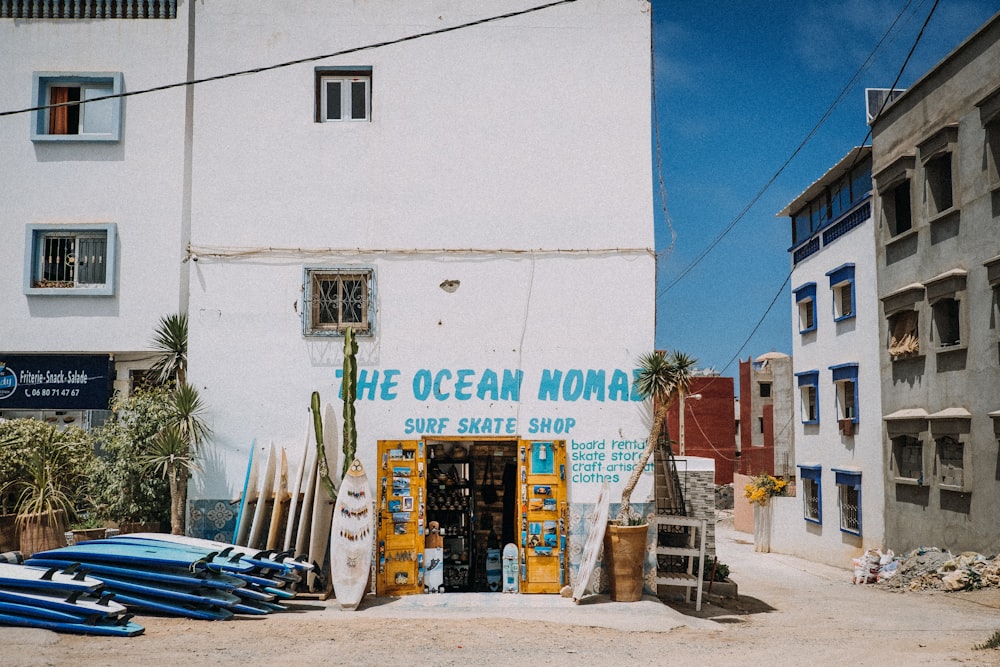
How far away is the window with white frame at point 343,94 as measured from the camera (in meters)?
13.6

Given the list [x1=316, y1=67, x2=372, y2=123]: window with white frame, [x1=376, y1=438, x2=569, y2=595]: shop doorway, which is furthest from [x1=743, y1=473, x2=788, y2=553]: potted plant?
[x1=316, y1=67, x2=372, y2=123]: window with white frame

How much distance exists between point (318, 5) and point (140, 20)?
504cm

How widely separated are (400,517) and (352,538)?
1.06 metres

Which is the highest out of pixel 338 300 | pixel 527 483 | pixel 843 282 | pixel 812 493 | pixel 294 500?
pixel 843 282

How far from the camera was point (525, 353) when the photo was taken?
1297 centimetres

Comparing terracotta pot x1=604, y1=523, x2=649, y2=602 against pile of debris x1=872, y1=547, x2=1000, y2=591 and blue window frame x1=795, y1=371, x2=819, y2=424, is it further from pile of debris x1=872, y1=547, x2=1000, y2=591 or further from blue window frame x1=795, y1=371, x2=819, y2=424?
blue window frame x1=795, y1=371, x2=819, y2=424

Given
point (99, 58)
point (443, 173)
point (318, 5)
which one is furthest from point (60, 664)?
point (99, 58)

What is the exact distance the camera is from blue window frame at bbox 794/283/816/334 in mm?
26952

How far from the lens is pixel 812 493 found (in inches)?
1044

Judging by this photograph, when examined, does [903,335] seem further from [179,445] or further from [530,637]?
[179,445]

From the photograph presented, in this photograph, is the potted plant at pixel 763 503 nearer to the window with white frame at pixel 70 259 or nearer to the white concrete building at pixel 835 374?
the white concrete building at pixel 835 374

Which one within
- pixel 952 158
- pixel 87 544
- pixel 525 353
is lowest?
pixel 87 544

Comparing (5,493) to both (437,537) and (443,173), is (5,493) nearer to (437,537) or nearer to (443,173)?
(437,537)

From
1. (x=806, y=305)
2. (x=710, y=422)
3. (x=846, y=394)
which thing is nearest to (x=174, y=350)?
(x=846, y=394)
